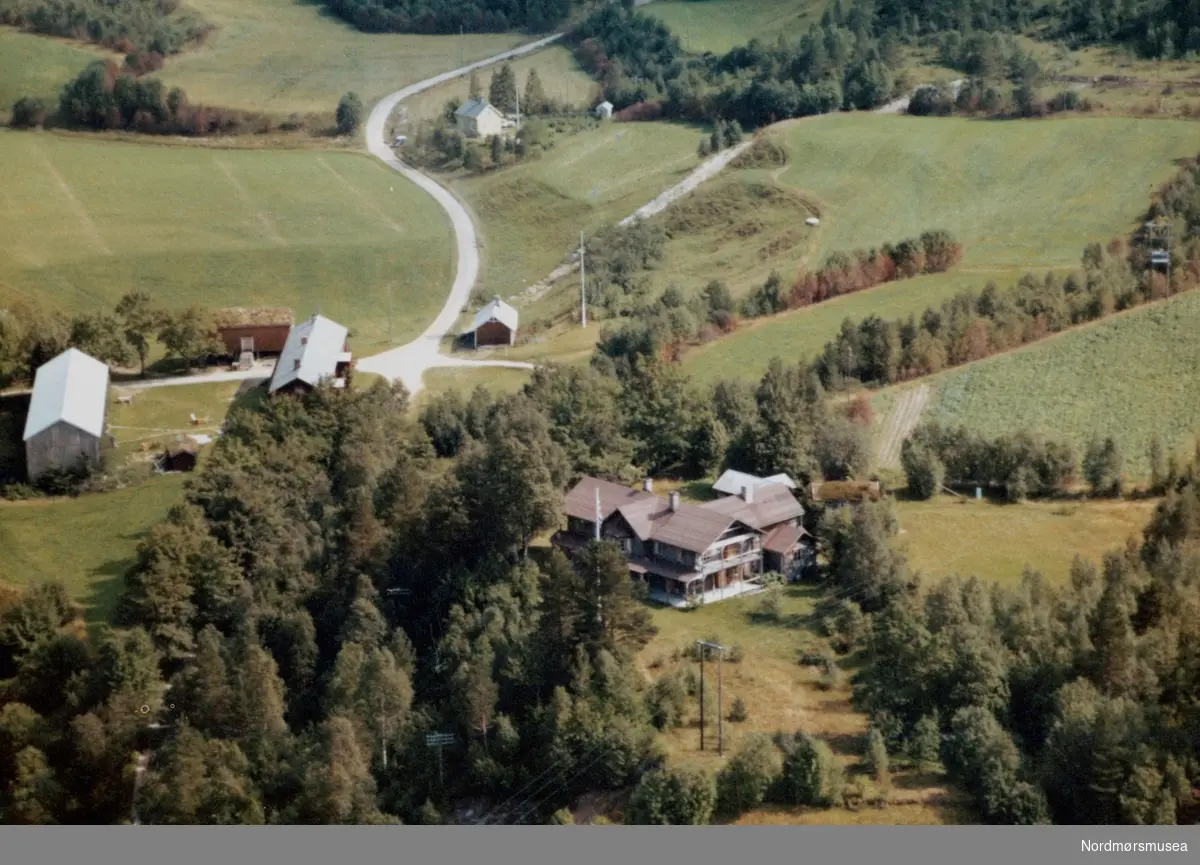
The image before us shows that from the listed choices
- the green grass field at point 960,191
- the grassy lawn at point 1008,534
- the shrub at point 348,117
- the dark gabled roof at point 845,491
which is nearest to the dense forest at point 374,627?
the dark gabled roof at point 845,491

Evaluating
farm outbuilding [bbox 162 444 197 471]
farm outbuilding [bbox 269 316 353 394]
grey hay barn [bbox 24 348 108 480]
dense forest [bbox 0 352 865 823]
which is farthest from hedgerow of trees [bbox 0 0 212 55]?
farm outbuilding [bbox 162 444 197 471]

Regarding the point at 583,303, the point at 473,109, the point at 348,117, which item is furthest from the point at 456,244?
the point at 473,109

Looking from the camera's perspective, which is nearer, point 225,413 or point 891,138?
point 225,413

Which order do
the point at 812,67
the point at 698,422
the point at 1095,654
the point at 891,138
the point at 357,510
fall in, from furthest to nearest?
the point at 812,67 → the point at 891,138 → the point at 698,422 → the point at 357,510 → the point at 1095,654

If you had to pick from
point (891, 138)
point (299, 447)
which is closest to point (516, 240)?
point (891, 138)

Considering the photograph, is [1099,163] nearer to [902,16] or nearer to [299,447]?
[902,16]

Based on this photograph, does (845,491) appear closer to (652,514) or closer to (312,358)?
(652,514)
